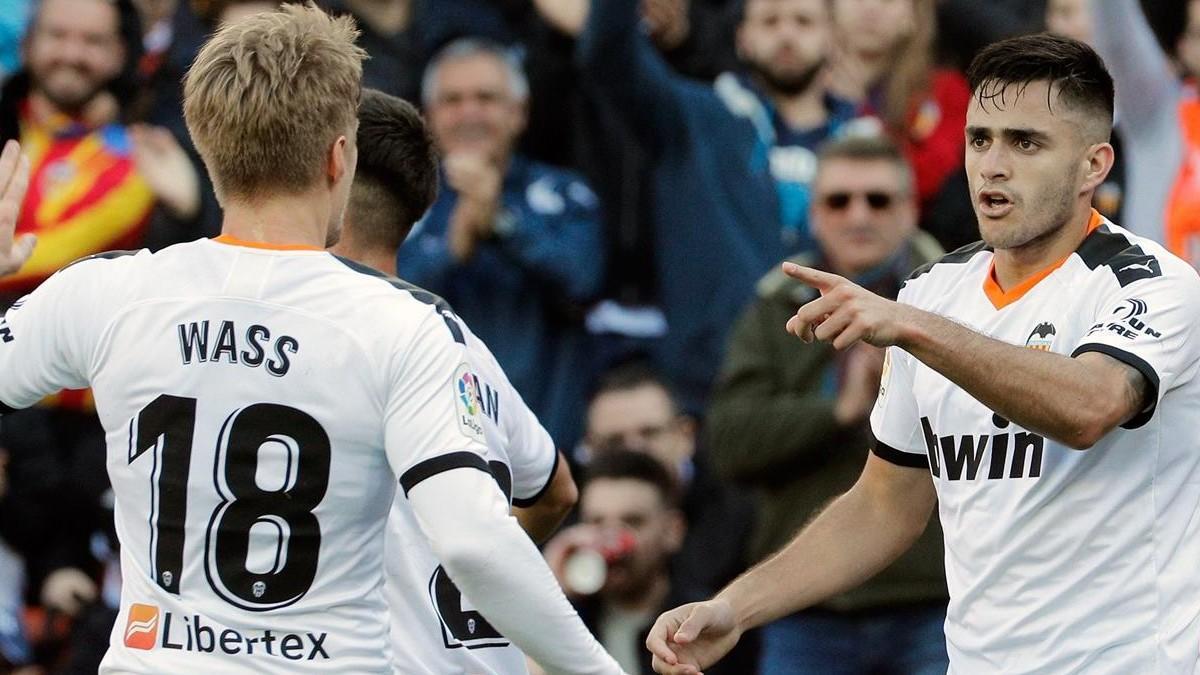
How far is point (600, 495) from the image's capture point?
26.1 ft

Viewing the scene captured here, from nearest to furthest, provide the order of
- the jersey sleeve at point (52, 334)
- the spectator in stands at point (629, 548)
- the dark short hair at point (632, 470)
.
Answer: the jersey sleeve at point (52, 334)
the spectator in stands at point (629, 548)
the dark short hair at point (632, 470)

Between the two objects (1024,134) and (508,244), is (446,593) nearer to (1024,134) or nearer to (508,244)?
(1024,134)

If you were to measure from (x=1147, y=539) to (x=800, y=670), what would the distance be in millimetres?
2833

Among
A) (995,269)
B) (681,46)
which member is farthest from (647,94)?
(995,269)

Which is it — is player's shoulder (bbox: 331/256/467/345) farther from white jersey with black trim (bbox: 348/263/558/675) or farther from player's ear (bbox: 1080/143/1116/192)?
player's ear (bbox: 1080/143/1116/192)

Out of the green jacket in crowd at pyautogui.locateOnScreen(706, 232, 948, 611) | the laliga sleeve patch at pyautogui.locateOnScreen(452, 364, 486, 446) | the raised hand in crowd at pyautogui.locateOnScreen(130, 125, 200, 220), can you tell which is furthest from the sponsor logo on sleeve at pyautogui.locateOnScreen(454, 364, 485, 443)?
the raised hand in crowd at pyautogui.locateOnScreen(130, 125, 200, 220)

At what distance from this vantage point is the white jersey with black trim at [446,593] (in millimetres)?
4613

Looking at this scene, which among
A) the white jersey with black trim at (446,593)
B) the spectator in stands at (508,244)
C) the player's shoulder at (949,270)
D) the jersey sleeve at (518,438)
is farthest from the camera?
the spectator in stands at (508,244)

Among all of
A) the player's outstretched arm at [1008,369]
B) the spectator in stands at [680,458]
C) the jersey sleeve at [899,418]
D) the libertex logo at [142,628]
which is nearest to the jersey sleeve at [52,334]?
the libertex logo at [142,628]

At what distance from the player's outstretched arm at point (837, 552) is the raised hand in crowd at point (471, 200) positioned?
3.79m

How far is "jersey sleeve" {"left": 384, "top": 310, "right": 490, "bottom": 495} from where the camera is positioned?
12.4ft

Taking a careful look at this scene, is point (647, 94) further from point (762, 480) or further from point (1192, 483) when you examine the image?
point (1192, 483)

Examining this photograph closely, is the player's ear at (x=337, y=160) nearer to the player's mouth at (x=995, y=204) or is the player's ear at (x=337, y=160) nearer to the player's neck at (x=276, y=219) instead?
the player's neck at (x=276, y=219)

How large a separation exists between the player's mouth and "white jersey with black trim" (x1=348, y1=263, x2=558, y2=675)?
121cm
